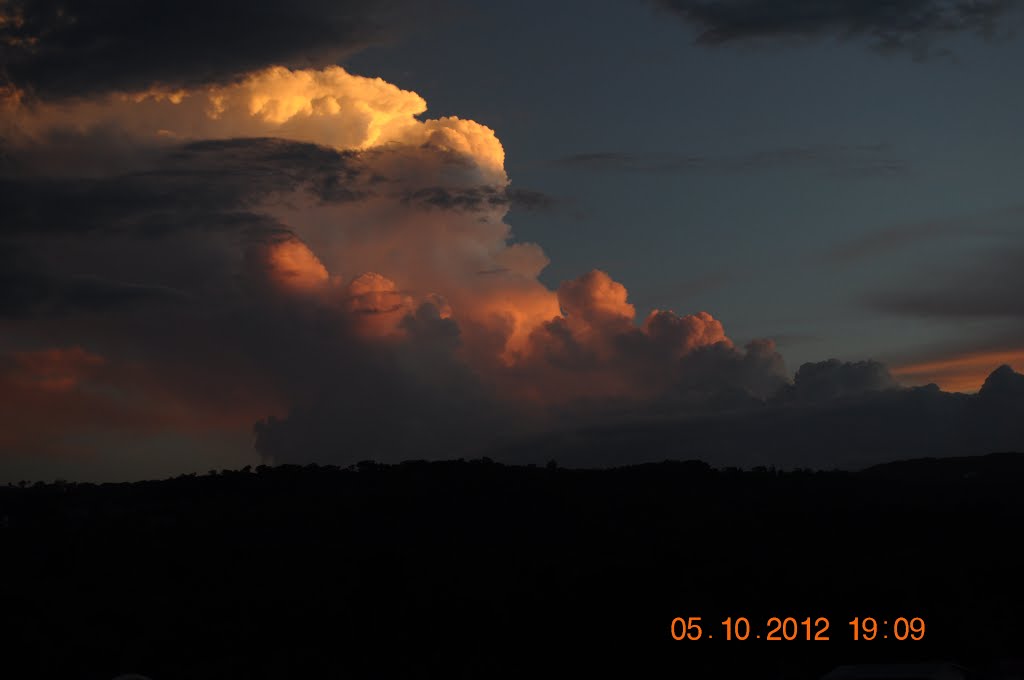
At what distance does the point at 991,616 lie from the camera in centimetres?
6469

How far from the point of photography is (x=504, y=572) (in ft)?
312

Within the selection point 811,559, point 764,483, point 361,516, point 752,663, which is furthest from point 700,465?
point 752,663

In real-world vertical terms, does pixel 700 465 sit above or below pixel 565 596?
above

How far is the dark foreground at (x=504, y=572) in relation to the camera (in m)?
66.4

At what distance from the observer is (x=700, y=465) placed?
14912 cm

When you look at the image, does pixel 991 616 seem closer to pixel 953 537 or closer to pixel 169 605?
pixel 953 537

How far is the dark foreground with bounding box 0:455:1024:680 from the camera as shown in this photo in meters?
66.4

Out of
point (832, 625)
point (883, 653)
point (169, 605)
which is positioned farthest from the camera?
point (169, 605)

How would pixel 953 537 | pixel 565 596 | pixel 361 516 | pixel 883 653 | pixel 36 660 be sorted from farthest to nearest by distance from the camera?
pixel 361 516 < pixel 953 537 < pixel 565 596 < pixel 36 660 < pixel 883 653

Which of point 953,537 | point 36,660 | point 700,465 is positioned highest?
point 700,465

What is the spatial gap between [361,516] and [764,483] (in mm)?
49963

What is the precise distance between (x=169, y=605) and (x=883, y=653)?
Result: 56950mm

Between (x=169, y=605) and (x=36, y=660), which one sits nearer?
(x=36, y=660)

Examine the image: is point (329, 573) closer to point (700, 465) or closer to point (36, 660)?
point (36, 660)
